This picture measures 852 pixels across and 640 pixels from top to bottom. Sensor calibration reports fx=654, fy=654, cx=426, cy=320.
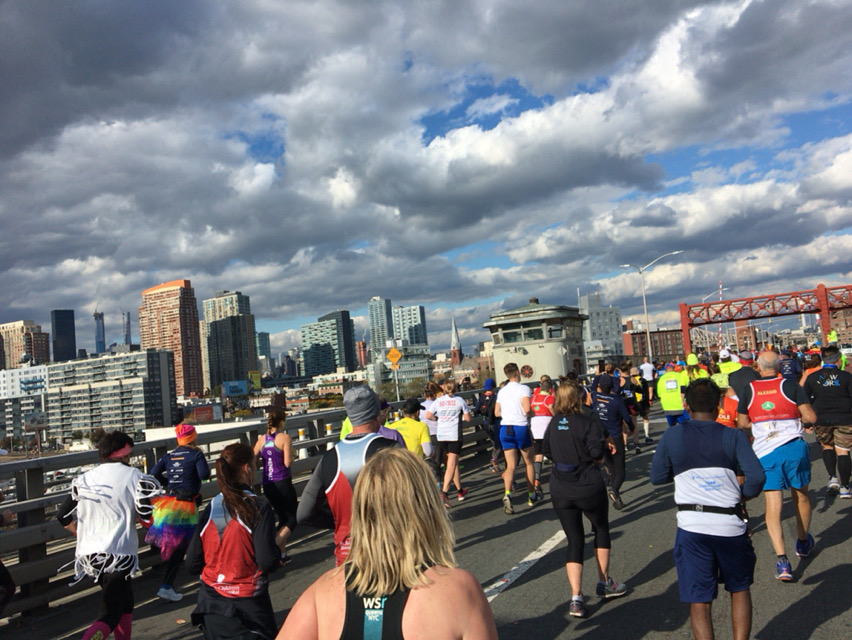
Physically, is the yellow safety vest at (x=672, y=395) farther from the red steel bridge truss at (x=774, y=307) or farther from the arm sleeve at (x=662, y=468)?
the red steel bridge truss at (x=774, y=307)

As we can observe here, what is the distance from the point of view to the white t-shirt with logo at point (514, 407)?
10.1m

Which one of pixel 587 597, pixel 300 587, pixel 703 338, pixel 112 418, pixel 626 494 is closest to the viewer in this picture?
pixel 587 597

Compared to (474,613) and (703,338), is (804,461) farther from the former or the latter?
(703,338)

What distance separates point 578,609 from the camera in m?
5.31

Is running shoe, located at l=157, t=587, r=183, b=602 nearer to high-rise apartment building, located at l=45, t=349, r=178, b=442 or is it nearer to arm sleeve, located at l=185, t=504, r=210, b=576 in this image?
arm sleeve, located at l=185, t=504, r=210, b=576

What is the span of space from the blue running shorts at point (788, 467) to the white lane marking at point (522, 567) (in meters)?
2.43

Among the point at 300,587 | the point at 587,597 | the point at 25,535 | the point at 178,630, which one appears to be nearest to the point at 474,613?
the point at 587,597

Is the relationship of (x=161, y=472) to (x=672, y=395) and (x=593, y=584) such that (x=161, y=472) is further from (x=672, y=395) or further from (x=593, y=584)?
(x=672, y=395)

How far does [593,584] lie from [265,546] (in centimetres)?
372

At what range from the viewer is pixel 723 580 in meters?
4.21

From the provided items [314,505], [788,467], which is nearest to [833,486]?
[788,467]

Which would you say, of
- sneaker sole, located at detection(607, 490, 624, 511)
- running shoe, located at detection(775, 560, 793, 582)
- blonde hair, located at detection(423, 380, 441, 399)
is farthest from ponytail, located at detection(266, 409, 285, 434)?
running shoe, located at detection(775, 560, 793, 582)

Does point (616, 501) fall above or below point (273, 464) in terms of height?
below

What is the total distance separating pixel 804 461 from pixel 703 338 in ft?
442
